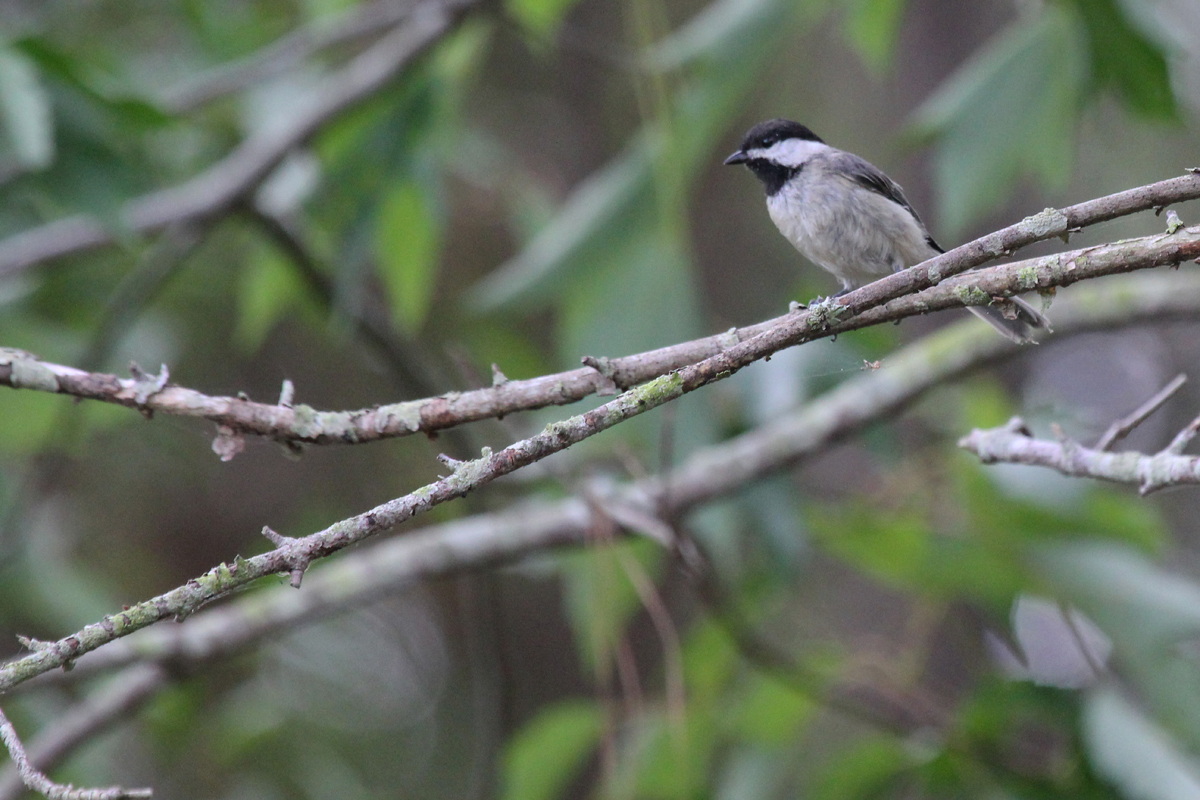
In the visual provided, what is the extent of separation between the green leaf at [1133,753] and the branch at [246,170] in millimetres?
3507

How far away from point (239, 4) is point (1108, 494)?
5.73m

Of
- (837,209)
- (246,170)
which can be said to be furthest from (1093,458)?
(246,170)

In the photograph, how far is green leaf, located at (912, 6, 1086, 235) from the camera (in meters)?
3.93

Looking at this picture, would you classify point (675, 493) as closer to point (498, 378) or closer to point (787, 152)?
point (787, 152)

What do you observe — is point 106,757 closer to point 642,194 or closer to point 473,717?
point 473,717

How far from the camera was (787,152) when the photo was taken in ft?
11.2

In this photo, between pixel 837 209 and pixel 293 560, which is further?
pixel 837 209

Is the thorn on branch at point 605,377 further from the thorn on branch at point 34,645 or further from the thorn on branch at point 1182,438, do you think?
the thorn on branch at point 1182,438

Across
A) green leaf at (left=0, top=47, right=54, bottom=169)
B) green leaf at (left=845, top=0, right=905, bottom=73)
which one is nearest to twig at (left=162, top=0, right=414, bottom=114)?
green leaf at (left=0, top=47, right=54, bottom=169)

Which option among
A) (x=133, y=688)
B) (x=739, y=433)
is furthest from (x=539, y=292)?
(x=133, y=688)

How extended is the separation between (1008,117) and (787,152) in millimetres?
1148

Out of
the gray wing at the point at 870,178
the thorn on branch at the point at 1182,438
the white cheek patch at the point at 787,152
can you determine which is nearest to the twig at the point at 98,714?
the white cheek patch at the point at 787,152

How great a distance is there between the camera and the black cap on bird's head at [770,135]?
3336 mm

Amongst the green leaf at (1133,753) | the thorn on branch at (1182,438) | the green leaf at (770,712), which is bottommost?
the green leaf at (1133,753)
